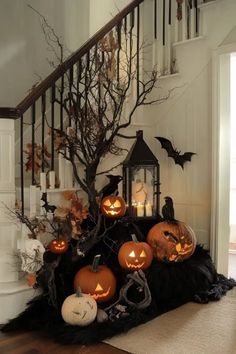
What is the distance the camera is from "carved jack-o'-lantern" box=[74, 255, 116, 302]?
2803 mm

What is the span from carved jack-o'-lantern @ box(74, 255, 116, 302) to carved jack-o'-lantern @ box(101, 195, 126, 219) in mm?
481

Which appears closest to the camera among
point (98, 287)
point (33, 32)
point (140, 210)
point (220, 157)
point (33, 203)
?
point (98, 287)

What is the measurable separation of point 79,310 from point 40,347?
0.30 metres

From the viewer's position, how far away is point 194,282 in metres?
3.21

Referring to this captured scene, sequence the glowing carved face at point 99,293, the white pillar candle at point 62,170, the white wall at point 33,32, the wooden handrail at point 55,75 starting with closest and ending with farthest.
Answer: the glowing carved face at point 99,293 < the wooden handrail at point 55,75 < the white pillar candle at point 62,170 < the white wall at point 33,32

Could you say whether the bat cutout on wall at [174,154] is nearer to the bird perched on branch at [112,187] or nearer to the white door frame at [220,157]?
the white door frame at [220,157]

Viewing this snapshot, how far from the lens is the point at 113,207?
3.23 m

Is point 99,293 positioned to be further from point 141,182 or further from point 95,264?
point 141,182

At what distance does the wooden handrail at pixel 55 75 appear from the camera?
292 centimetres

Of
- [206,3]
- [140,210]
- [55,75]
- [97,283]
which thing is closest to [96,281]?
[97,283]

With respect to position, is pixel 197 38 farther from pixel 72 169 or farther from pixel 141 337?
pixel 141 337

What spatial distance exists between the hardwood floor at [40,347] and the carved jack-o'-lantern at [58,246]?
592 mm

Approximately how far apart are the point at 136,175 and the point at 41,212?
2.74 ft

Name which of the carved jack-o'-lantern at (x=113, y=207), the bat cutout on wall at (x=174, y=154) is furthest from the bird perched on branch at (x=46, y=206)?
the bat cutout on wall at (x=174, y=154)
